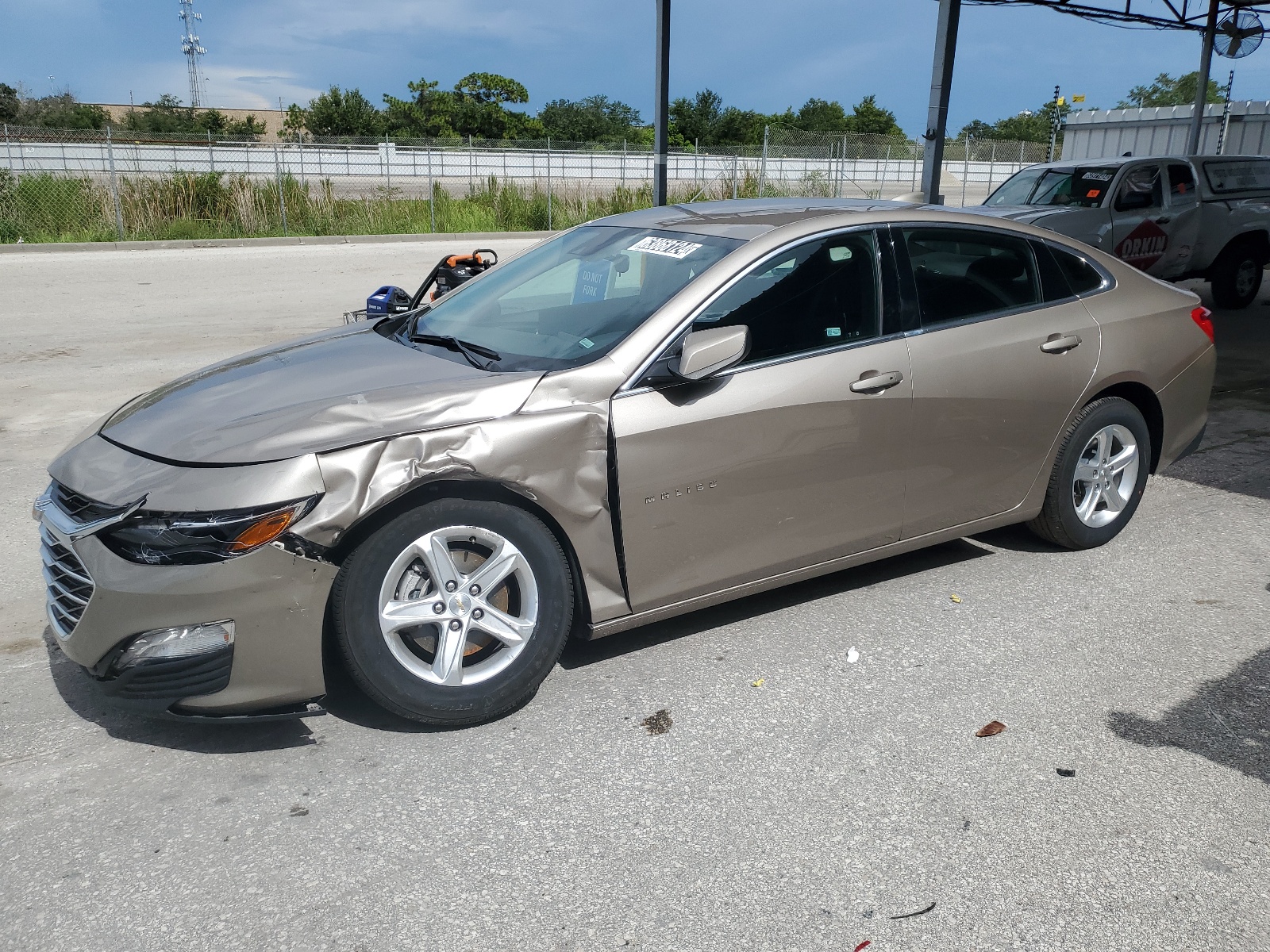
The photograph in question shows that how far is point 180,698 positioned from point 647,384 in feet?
5.73

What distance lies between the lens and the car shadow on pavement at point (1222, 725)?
3307 mm

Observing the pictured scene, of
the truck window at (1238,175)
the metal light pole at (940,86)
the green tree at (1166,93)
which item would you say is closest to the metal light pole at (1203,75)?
the truck window at (1238,175)

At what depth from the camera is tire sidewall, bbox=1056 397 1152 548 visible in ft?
15.5

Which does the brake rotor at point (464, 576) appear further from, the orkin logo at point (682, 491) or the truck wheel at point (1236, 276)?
the truck wheel at point (1236, 276)

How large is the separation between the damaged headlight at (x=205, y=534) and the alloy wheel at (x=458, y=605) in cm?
37

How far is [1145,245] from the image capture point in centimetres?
1240

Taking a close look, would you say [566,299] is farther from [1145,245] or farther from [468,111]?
[468,111]

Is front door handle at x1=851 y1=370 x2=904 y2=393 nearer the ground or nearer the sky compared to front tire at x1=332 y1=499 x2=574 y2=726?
nearer the sky

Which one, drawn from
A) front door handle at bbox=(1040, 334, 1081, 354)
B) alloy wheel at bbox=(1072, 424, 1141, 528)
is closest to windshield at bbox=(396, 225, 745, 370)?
front door handle at bbox=(1040, 334, 1081, 354)

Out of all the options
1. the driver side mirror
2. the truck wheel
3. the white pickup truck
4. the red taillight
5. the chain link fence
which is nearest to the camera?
the driver side mirror

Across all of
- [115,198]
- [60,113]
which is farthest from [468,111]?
[115,198]

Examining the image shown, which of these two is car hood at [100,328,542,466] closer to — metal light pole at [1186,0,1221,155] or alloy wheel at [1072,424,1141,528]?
alloy wheel at [1072,424,1141,528]

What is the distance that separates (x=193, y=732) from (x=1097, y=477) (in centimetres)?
396

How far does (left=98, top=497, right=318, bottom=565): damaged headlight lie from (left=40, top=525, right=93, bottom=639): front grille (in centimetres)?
22
